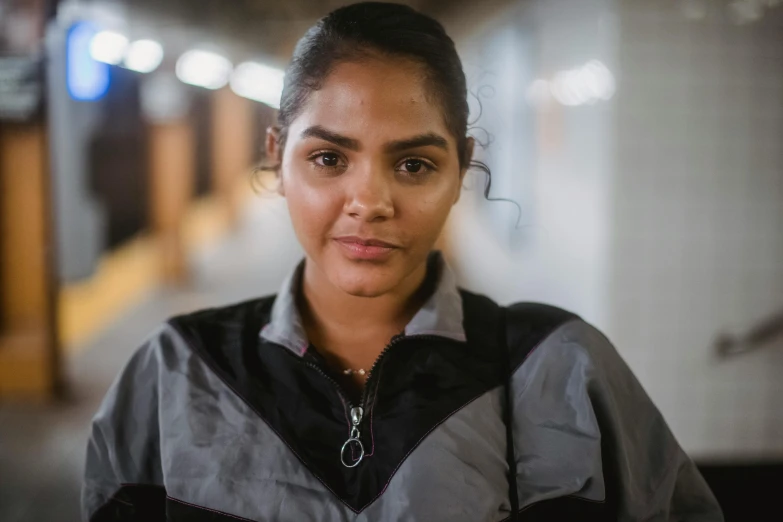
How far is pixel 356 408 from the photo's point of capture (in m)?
1.16

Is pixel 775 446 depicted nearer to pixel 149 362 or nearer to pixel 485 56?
pixel 149 362

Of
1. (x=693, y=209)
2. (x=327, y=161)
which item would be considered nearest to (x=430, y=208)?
(x=327, y=161)

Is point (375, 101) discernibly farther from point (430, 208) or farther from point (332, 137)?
point (430, 208)

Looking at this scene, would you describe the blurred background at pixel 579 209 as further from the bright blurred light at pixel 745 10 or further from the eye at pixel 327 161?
the eye at pixel 327 161

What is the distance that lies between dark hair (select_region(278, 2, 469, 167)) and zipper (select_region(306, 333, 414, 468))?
40cm

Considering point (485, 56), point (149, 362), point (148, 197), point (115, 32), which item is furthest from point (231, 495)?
point (148, 197)

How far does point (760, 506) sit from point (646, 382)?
0.74 m

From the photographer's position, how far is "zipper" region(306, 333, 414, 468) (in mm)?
1117

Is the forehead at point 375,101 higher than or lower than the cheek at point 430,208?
higher

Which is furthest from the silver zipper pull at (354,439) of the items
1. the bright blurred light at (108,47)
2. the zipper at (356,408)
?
the bright blurred light at (108,47)

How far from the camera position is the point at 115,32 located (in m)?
4.96

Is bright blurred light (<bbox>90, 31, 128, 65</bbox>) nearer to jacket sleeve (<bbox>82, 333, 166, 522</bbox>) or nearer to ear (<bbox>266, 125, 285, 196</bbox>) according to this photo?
ear (<bbox>266, 125, 285, 196</bbox>)

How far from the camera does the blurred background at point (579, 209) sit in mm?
3123

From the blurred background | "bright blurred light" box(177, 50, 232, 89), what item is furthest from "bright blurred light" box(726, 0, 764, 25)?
"bright blurred light" box(177, 50, 232, 89)
